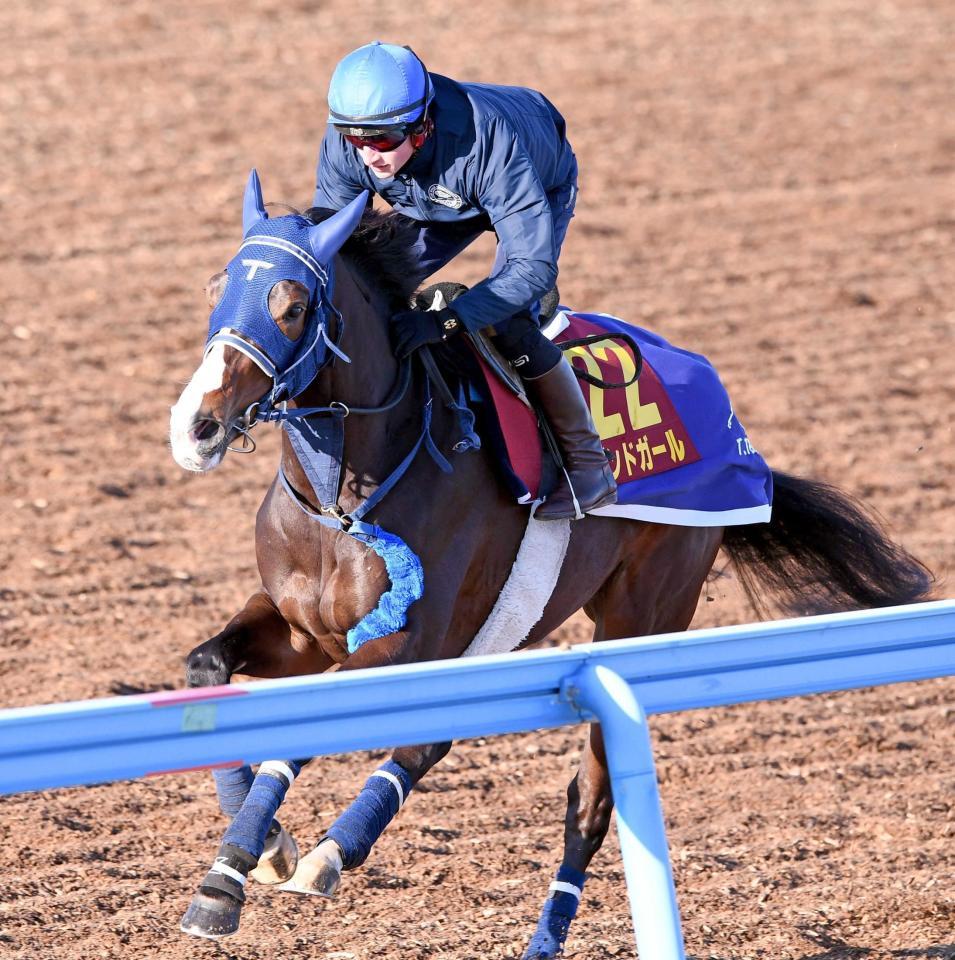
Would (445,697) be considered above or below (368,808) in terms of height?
above

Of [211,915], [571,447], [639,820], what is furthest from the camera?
[571,447]

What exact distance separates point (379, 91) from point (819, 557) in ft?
9.28

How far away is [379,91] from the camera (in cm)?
421

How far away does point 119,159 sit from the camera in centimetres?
1181

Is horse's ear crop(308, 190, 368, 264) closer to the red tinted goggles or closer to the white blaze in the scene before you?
the red tinted goggles

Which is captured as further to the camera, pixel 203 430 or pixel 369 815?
pixel 369 815

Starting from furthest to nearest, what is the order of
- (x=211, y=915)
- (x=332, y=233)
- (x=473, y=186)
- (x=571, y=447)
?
(x=571, y=447) < (x=473, y=186) < (x=332, y=233) < (x=211, y=915)

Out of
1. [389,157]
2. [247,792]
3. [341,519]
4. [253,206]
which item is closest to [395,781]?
[247,792]

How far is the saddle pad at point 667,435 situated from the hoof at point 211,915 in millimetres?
1718

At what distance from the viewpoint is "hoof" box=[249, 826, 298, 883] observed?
14.5 feet

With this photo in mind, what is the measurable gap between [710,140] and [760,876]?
870 cm

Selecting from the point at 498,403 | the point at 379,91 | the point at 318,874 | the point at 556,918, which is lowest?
the point at 556,918

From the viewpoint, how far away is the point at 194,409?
12.5 ft

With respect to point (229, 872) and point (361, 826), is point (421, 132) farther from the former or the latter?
point (229, 872)
